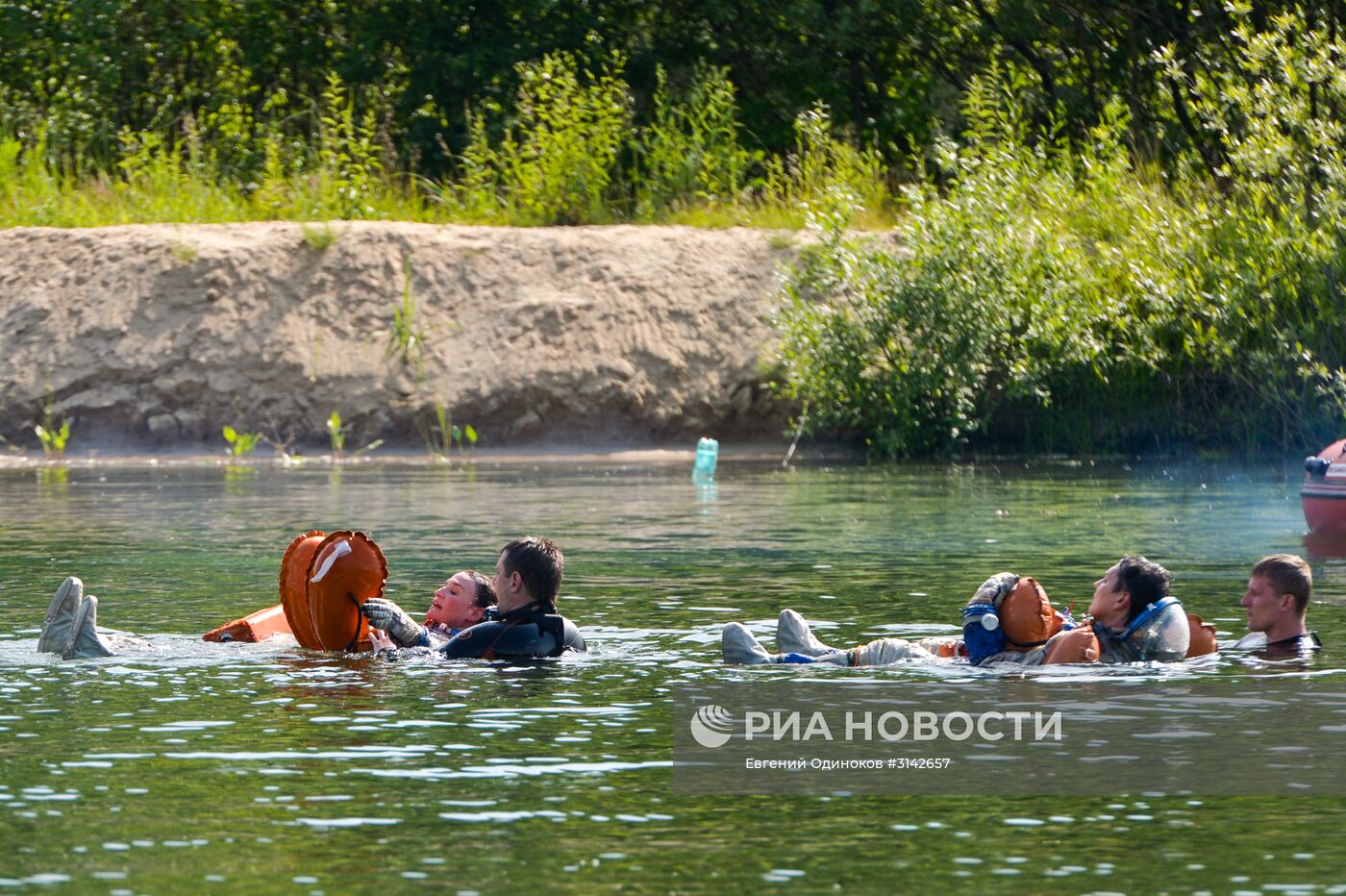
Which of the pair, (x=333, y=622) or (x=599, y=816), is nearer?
(x=599, y=816)

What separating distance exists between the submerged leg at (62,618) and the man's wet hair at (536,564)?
2196mm

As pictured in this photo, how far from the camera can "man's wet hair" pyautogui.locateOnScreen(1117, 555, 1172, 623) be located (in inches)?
450

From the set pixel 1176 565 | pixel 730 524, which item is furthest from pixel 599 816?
pixel 730 524

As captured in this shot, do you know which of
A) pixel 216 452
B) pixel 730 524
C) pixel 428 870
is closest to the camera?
pixel 428 870

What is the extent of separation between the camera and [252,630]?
12.2m

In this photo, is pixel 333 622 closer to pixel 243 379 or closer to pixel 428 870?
pixel 428 870

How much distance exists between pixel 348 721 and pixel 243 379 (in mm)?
22286

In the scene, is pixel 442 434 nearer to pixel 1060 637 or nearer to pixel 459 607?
pixel 459 607

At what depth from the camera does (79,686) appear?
35.6ft

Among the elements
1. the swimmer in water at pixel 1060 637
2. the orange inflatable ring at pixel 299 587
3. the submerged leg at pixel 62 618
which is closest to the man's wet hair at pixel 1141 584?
the swimmer in water at pixel 1060 637

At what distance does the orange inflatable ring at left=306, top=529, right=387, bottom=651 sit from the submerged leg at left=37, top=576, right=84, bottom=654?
3.90 ft

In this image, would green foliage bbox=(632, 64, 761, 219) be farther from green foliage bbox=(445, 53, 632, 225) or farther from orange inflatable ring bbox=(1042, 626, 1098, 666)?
orange inflatable ring bbox=(1042, 626, 1098, 666)

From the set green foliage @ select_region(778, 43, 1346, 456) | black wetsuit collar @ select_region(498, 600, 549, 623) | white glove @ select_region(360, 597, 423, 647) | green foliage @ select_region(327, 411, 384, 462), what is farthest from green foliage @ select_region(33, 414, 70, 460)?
black wetsuit collar @ select_region(498, 600, 549, 623)

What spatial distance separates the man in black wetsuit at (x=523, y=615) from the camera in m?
11.6
